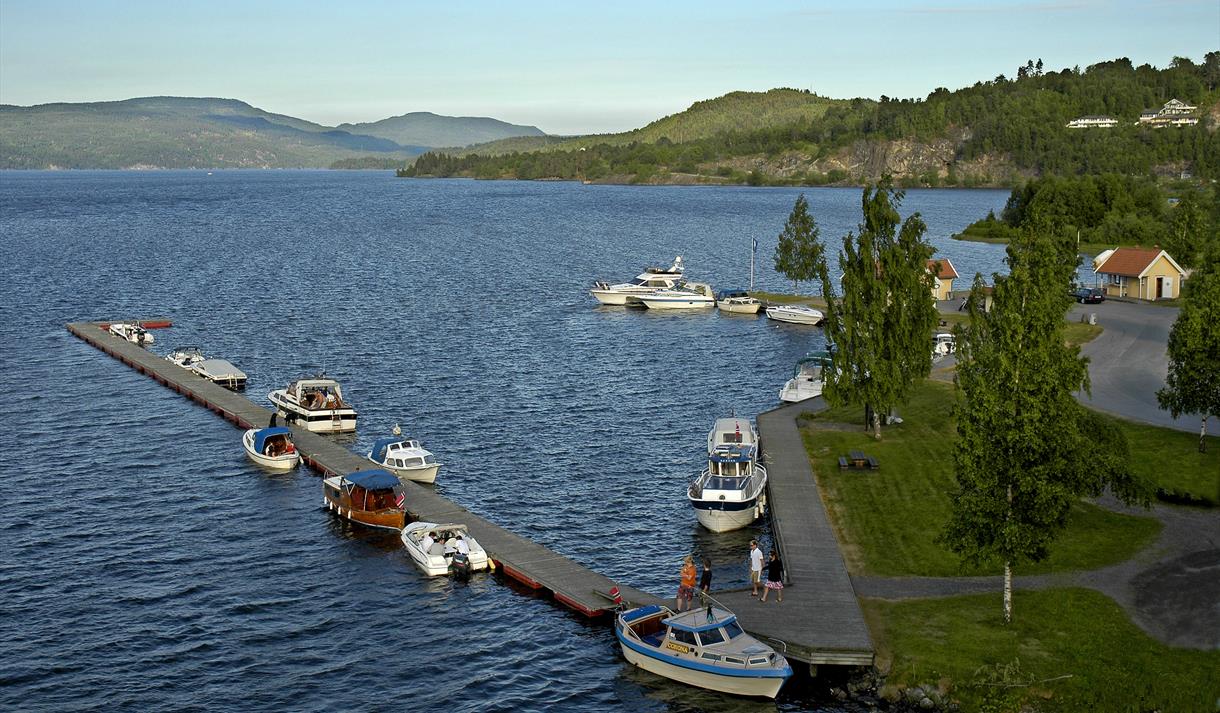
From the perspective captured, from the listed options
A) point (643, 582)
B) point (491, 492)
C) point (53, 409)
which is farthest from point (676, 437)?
point (53, 409)

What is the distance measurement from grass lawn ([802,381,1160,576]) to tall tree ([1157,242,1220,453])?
407 inches

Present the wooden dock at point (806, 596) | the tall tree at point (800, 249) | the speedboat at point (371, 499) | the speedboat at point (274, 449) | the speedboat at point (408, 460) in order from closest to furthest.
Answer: the wooden dock at point (806, 596), the speedboat at point (371, 499), the speedboat at point (408, 460), the speedboat at point (274, 449), the tall tree at point (800, 249)

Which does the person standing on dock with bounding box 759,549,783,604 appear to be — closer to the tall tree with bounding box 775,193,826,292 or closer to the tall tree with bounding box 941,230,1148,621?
the tall tree with bounding box 941,230,1148,621

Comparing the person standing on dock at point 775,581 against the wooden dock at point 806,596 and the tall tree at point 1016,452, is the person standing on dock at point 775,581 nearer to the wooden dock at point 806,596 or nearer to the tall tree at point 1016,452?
the wooden dock at point 806,596

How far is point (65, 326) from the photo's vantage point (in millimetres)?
106438

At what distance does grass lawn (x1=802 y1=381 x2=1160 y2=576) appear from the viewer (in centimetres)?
4269

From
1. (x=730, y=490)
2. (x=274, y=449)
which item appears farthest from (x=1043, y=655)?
(x=274, y=449)

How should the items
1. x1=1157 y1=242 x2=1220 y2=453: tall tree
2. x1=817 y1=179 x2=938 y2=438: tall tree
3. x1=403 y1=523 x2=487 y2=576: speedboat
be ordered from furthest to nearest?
x1=817 y1=179 x2=938 y2=438: tall tree
x1=1157 y1=242 x2=1220 y2=453: tall tree
x1=403 y1=523 x2=487 y2=576: speedboat

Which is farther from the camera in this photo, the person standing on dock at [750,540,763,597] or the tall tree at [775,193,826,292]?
the tall tree at [775,193,826,292]

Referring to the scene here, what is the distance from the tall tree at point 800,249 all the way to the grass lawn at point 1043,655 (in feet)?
281

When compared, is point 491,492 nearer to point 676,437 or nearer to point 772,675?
point 676,437

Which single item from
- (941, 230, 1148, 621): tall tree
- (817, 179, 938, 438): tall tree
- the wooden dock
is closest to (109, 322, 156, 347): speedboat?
(817, 179, 938, 438): tall tree

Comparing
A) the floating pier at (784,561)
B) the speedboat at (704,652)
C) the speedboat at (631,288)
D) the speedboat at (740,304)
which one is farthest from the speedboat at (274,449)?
the speedboat at (631,288)

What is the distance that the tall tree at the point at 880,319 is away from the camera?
6088 centimetres
